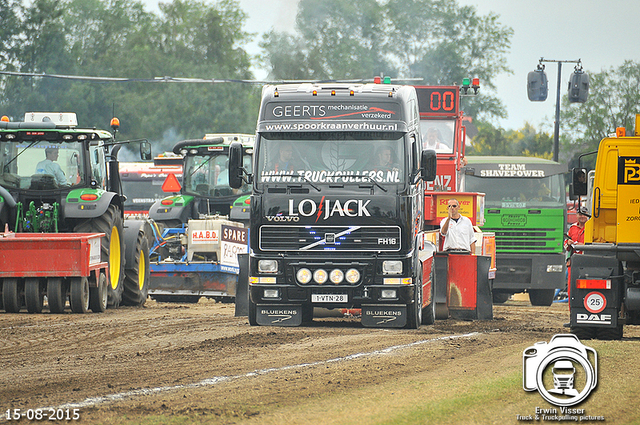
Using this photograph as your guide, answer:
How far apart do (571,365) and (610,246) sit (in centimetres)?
392

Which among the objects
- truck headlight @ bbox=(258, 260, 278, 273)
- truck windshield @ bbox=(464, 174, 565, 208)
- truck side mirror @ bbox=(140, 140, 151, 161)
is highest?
truck side mirror @ bbox=(140, 140, 151, 161)

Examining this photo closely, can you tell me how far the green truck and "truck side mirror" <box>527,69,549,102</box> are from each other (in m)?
7.88

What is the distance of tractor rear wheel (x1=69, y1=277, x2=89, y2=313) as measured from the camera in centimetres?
1590

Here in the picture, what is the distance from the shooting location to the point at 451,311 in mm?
16609

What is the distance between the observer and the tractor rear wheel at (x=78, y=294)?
15.9 metres

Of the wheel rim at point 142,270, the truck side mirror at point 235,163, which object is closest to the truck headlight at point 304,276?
the truck side mirror at point 235,163

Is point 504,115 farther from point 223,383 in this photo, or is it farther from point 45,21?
point 223,383

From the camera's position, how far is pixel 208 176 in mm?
22609

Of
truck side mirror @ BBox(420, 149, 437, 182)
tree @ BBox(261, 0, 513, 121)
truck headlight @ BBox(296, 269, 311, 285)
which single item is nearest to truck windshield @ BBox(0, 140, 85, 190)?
truck headlight @ BBox(296, 269, 311, 285)

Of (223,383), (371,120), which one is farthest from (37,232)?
(223,383)

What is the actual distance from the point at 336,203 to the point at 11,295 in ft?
18.9

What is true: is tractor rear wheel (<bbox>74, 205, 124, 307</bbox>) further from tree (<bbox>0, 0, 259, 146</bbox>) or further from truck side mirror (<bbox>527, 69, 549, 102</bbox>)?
tree (<bbox>0, 0, 259, 146</bbox>)

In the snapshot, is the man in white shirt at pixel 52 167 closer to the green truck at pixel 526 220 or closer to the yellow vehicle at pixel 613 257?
the yellow vehicle at pixel 613 257

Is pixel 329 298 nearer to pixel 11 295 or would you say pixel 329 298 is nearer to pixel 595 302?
pixel 595 302
